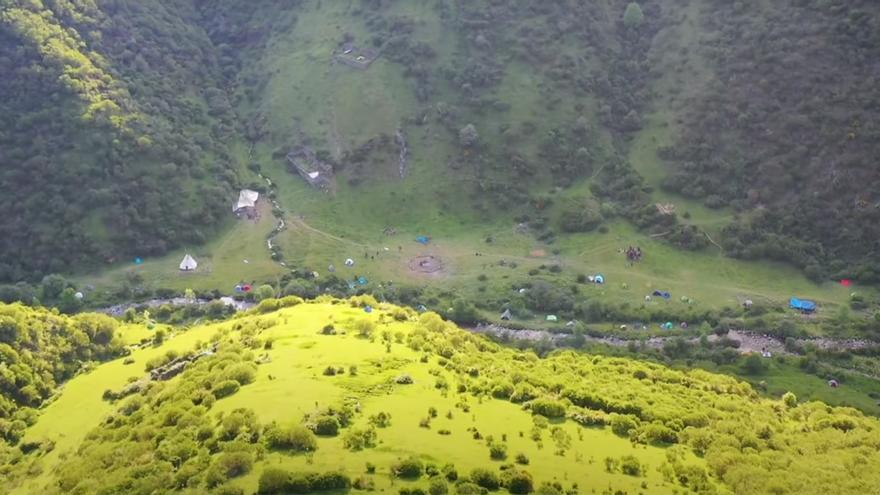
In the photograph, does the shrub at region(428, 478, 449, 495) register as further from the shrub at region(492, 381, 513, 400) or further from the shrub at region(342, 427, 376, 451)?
the shrub at region(492, 381, 513, 400)

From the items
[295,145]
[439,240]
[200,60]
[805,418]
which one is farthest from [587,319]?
[200,60]

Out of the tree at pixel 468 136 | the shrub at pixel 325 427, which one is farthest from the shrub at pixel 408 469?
the tree at pixel 468 136

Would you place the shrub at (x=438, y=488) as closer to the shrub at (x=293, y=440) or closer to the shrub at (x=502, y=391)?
the shrub at (x=293, y=440)

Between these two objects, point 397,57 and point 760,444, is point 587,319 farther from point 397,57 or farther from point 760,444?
point 397,57

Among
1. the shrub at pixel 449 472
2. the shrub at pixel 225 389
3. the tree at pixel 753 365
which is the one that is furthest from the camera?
the tree at pixel 753 365

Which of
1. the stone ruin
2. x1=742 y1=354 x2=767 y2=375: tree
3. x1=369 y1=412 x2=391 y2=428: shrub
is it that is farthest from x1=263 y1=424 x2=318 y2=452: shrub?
the stone ruin

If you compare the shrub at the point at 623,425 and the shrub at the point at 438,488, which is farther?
the shrub at the point at 623,425

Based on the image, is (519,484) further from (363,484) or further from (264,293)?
(264,293)
